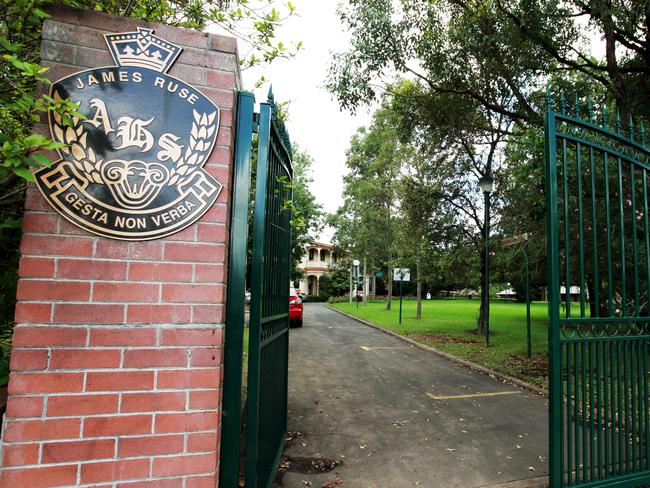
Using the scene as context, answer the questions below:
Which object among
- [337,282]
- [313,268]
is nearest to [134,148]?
[337,282]

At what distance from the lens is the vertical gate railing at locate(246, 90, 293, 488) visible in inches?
87.0

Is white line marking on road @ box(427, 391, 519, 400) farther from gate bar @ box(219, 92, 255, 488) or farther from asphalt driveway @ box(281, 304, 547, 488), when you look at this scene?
gate bar @ box(219, 92, 255, 488)

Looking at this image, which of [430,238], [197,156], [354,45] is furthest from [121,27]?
[430,238]

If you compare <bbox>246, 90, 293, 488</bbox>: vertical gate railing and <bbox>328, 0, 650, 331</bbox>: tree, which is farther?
<bbox>328, 0, 650, 331</bbox>: tree

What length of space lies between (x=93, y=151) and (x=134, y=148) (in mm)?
183

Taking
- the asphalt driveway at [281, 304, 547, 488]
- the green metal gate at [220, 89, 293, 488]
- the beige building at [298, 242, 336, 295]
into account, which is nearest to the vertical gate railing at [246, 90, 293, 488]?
the green metal gate at [220, 89, 293, 488]

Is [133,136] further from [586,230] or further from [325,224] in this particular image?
[325,224]

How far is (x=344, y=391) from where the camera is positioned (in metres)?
6.35

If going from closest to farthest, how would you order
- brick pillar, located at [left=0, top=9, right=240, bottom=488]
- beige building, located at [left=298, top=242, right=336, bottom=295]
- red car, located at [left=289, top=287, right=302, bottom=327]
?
brick pillar, located at [left=0, top=9, right=240, bottom=488] → red car, located at [left=289, top=287, right=302, bottom=327] → beige building, located at [left=298, top=242, right=336, bottom=295]

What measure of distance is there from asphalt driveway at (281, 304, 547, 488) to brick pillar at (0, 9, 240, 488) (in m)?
2.02

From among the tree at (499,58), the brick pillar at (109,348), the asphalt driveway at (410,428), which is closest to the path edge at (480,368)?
the asphalt driveway at (410,428)

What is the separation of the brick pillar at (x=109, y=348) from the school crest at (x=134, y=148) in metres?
0.06

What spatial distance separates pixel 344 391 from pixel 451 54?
7.50 meters

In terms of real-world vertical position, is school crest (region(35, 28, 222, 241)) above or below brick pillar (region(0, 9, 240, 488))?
above
